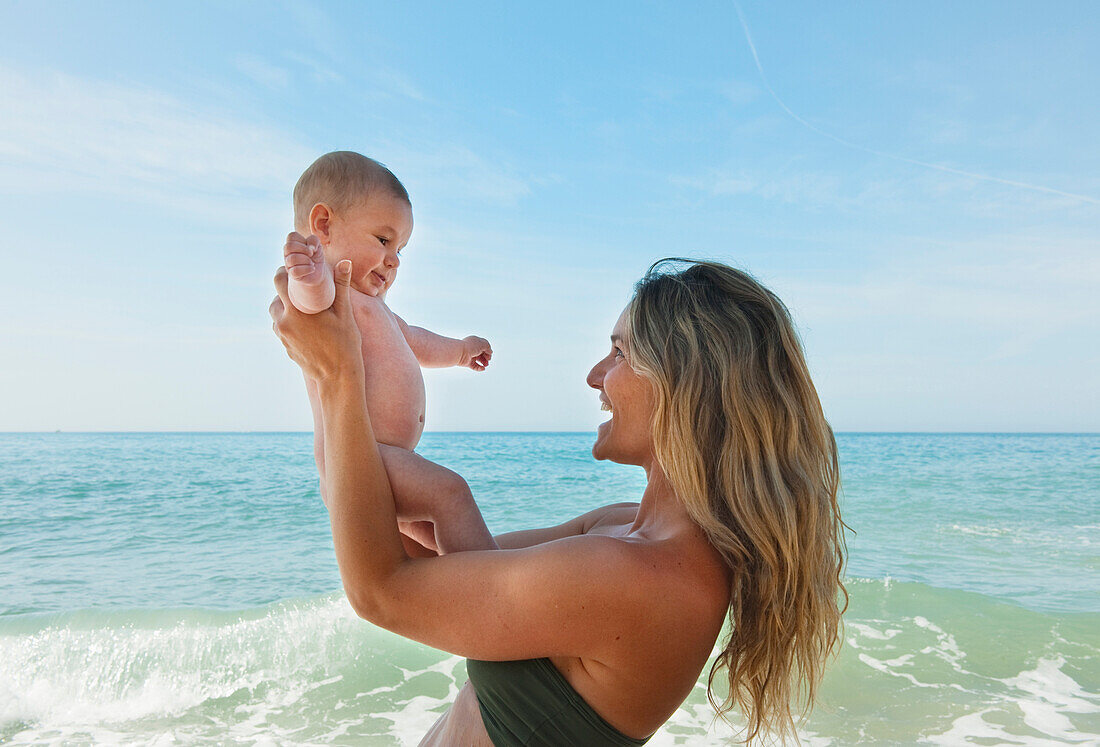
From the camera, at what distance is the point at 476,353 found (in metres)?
2.51

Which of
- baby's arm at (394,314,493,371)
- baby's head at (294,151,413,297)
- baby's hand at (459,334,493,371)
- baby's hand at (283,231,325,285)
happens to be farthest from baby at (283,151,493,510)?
baby's hand at (283,231,325,285)

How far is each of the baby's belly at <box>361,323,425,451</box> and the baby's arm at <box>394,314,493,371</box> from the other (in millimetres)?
277

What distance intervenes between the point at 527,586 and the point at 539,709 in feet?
0.98

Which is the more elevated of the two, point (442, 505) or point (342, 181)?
point (342, 181)

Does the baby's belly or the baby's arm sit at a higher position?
the baby's arm

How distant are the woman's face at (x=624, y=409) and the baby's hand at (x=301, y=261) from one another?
2.17ft

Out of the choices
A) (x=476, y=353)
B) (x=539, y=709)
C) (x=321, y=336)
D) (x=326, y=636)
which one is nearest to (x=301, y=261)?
(x=321, y=336)

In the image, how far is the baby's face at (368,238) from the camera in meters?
2.05

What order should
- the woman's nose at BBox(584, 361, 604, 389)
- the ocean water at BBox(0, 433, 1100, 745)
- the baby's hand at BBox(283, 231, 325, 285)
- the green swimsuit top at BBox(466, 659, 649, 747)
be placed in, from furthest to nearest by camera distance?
1. the ocean water at BBox(0, 433, 1100, 745)
2. the woman's nose at BBox(584, 361, 604, 389)
3. the green swimsuit top at BBox(466, 659, 649, 747)
4. the baby's hand at BBox(283, 231, 325, 285)

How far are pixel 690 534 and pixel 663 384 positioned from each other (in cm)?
30

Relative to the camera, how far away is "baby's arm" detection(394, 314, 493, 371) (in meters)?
2.40

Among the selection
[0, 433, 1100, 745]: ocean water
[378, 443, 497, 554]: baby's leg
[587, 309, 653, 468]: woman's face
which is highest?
[587, 309, 653, 468]: woman's face

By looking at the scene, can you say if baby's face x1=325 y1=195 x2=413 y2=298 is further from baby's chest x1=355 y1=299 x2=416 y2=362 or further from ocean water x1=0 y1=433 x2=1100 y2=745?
ocean water x1=0 y1=433 x2=1100 y2=745

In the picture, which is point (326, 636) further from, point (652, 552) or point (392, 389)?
point (652, 552)
